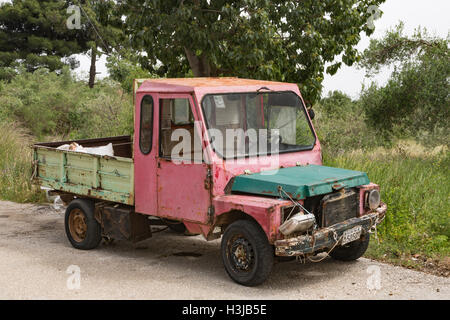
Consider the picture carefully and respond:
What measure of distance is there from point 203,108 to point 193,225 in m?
1.35

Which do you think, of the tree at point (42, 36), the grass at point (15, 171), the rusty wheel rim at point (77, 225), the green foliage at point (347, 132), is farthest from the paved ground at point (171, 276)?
the tree at point (42, 36)

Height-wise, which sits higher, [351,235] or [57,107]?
[57,107]

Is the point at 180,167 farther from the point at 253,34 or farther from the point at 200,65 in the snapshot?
the point at 200,65

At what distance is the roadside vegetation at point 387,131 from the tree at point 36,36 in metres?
9.29

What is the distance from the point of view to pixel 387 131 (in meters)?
17.3

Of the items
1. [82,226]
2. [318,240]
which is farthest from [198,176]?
[82,226]

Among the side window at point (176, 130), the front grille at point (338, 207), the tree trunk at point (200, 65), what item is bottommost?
the front grille at point (338, 207)

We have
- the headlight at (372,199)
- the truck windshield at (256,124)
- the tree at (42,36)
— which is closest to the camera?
the truck windshield at (256,124)

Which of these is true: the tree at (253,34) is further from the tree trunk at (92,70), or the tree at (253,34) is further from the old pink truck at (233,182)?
the tree trunk at (92,70)

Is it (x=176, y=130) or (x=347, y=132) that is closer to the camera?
(x=176, y=130)

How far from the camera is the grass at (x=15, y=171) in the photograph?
12.5 meters

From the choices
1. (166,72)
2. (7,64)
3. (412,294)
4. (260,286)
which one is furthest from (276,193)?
(7,64)

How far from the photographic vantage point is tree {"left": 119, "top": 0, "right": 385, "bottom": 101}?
1084cm

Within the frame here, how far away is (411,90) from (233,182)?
11.3m
